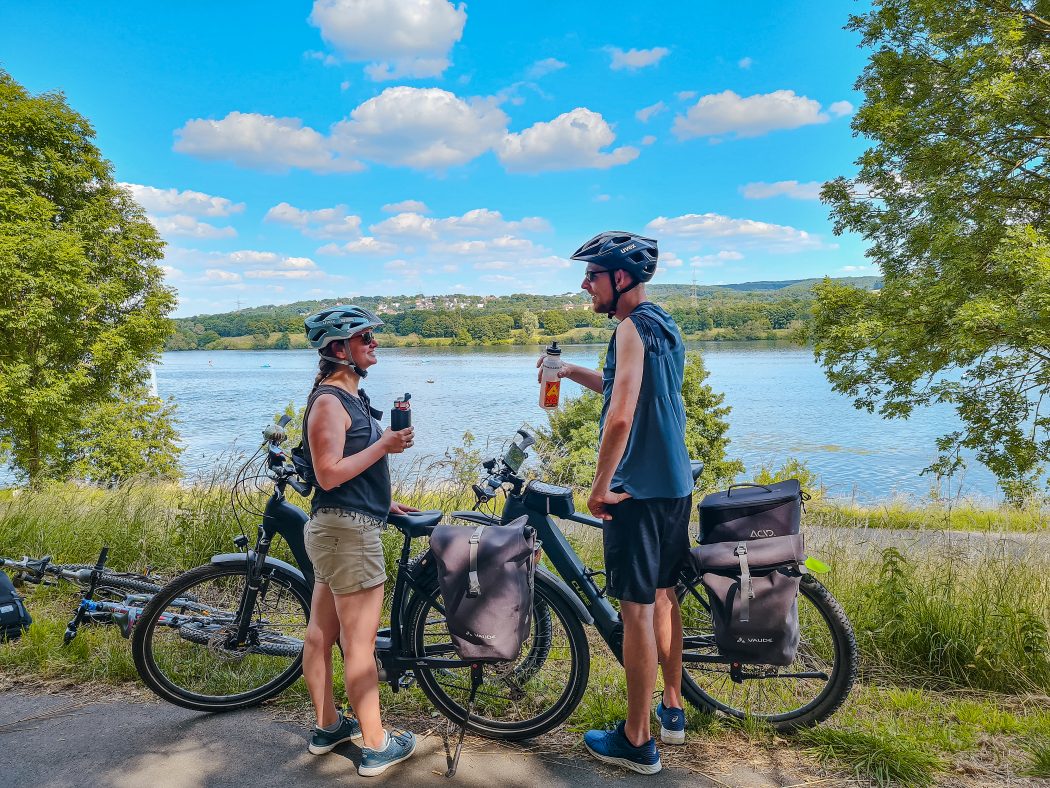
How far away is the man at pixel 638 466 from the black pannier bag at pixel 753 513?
0.13 m

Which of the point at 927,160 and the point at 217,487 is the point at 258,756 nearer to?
the point at 217,487

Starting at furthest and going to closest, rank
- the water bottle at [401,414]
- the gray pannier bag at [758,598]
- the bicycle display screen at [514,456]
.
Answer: the bicycle display screen at [514,456], the gray pannier bag at [758,598], the water bottle at [401,414]

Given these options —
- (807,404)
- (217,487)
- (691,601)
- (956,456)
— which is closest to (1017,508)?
(956,456)

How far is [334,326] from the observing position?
251 cm

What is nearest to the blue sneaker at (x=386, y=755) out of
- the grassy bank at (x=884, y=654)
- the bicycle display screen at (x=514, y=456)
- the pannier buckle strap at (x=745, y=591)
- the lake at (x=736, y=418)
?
the grassy bank at (x=884, y=654)

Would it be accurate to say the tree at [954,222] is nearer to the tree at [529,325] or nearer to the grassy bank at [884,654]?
the grassy bank at [884,654]

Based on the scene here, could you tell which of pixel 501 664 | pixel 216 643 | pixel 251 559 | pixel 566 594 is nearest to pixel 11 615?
pixel 216 643

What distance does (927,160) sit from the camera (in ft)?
42.7

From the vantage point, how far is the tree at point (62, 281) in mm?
18203

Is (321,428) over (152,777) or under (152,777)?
over

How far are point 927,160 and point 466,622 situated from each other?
47.3ft

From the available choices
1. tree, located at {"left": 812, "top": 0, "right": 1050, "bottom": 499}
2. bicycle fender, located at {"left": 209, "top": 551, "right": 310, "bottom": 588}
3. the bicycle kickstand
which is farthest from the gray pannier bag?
tree, located at {"left": 812, "top": 0, "right": 1050, "bottom": 499}

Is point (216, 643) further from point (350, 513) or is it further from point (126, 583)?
point (350, 513)

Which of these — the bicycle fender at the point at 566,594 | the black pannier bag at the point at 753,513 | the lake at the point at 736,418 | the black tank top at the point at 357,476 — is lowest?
the lake at the point at 736,418
